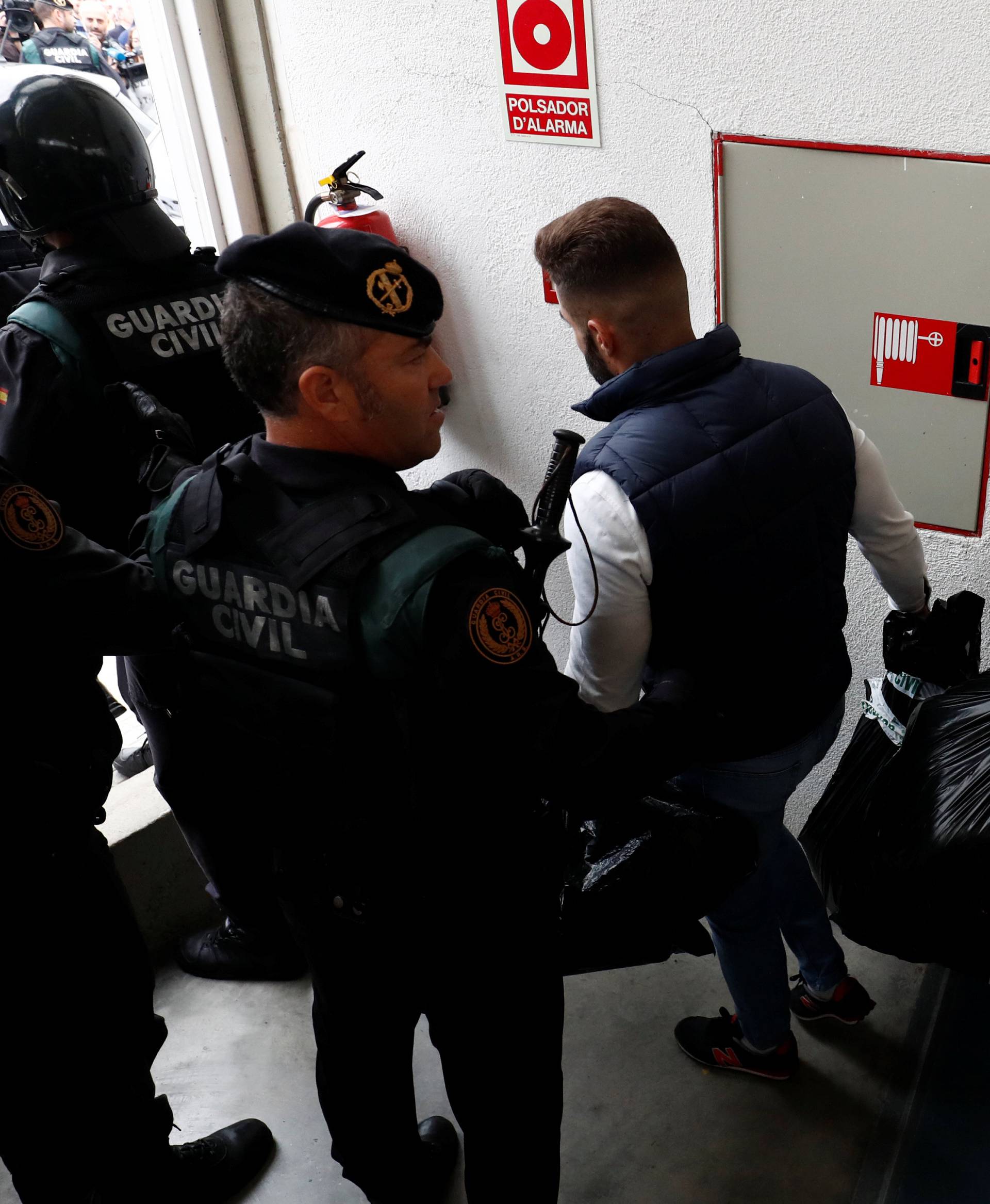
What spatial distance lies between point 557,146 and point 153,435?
3.39ft

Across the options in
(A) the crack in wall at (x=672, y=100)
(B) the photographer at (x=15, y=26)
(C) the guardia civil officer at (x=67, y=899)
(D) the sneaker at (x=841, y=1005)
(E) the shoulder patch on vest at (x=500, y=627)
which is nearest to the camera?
(E) the shoulder patch on vest at (x=500, y=627)

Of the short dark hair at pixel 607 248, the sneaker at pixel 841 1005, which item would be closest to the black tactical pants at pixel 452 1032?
the sneaker at pixel 841 1005

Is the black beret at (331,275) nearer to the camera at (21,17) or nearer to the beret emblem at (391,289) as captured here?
the beret emblem at (391,289)

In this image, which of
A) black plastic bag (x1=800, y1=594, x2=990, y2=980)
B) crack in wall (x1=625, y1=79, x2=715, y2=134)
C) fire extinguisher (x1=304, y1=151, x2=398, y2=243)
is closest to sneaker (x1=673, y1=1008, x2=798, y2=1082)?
black plastic bag (x1=800, y1=594, x2=990, y2=980)

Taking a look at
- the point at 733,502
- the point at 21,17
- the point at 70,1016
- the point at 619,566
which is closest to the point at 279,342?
the point at 619,566

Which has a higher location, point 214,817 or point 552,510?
point 552,510

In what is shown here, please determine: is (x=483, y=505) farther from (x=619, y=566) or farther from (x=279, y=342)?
(x=279, y=342)

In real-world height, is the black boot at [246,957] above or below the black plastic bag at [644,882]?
below

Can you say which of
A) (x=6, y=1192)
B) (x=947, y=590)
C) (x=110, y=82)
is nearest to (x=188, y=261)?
(x=947, y=590)

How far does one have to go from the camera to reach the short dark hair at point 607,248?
148 cm

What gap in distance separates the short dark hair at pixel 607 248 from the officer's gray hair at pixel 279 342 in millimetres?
365

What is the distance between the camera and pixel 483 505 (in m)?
1.45

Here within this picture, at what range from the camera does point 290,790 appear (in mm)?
1442

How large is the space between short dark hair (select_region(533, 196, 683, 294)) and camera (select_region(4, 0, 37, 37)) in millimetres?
3214
